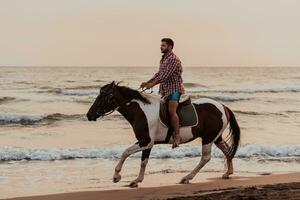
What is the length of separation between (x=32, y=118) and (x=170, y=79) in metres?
15.3

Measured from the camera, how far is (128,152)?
368 inches

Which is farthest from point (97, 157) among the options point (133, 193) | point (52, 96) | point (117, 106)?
point (52, 96)

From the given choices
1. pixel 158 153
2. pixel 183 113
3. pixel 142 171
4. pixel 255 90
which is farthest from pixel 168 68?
pixel 255 90

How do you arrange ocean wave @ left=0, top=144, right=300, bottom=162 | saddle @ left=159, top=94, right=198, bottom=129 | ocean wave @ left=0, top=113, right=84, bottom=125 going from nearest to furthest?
1. saddle @ left=159, top=94, right=198, bottom=129
2. ocean wave @ left=0, top=144, right=300, bottom=162
3. ocean wave @ left=0, top=113, right=84, bottom=125

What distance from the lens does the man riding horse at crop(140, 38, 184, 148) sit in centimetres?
946

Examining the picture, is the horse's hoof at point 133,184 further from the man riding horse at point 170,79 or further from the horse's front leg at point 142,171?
the man riding horse at point 170,79

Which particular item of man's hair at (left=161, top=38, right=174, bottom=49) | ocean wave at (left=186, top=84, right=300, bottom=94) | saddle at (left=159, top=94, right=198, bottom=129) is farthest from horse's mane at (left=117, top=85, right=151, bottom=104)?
ocean wave at (left=186, top=84, right=300, bottom=94)

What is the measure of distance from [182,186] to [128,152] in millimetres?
1036

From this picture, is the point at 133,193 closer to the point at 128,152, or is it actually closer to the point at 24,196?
the point at 128,152

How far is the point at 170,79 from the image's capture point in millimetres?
9539

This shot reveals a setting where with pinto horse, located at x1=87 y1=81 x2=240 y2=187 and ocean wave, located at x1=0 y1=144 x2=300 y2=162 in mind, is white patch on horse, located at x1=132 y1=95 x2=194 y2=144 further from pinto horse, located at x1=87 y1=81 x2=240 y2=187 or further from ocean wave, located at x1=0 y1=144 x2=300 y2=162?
ocean wave, located at x1=0 y1=144 x2=300 y2=162

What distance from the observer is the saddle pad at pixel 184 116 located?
9617 millimetres

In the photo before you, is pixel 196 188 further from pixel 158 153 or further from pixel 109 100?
pixel 158 153

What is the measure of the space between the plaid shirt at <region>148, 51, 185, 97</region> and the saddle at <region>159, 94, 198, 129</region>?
0.71 feet
